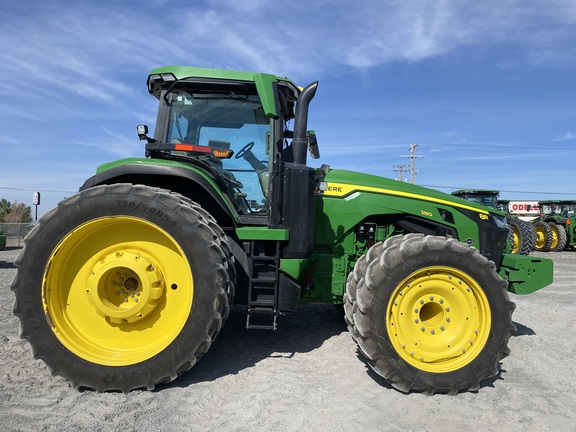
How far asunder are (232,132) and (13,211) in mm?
34204

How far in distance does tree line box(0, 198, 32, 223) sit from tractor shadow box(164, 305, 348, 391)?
103 ft

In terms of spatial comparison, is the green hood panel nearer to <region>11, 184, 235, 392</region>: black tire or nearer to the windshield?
the windshield

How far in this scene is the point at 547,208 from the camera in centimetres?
2225

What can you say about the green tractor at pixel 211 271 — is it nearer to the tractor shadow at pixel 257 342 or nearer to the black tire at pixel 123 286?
the black tire at pixel 123 286

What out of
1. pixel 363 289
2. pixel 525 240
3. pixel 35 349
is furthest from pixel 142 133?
pixel 525 240

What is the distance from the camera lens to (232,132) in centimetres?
401

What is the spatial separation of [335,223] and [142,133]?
6.41 feet

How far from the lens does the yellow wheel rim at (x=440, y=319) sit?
10.7ft

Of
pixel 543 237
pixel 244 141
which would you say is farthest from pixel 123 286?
pixel 543 237

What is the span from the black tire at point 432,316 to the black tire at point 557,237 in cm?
1940

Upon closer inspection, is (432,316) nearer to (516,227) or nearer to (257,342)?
(257,342)

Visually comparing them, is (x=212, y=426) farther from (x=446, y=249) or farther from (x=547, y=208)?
(x=547, y=208)

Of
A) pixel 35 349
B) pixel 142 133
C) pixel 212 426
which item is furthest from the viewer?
pixel 142 133

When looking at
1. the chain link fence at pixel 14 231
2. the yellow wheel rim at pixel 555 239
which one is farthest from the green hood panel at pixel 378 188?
the chain link fence at pixel 14 231
